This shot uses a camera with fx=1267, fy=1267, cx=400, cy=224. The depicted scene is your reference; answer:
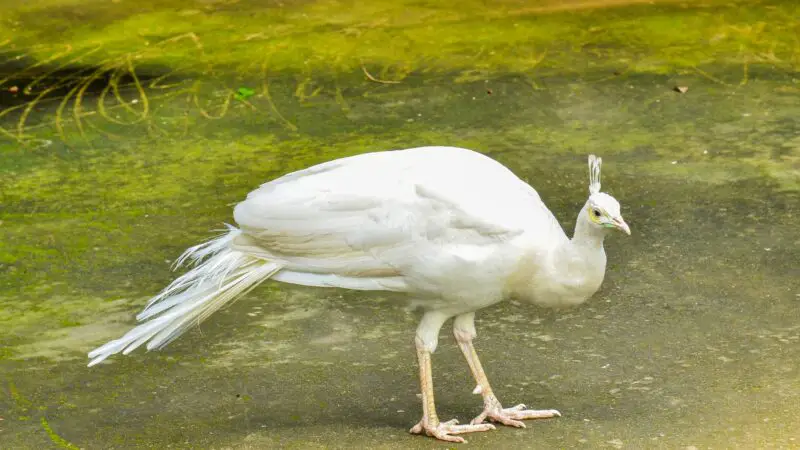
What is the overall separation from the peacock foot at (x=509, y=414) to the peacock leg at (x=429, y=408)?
0.05m

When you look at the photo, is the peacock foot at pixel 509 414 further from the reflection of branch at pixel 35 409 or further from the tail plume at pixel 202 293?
the reflection of branch at pixel 35 409

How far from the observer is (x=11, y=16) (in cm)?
1006

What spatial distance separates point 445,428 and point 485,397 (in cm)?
21

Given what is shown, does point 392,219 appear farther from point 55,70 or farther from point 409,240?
point 55,70

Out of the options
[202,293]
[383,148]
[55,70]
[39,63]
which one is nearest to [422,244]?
[202,293]

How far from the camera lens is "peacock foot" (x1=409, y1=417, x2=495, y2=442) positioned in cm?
445

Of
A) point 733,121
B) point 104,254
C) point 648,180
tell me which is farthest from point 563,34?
point 104,254

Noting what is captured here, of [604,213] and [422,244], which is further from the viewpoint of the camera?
[422,244]

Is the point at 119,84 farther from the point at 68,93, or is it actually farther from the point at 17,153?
Result: the point at 17,153

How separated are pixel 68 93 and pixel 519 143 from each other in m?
3.12

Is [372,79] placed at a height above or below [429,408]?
above

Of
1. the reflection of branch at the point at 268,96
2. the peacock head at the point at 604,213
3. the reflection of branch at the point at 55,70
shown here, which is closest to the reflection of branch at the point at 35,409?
the peacock head at the point at 604,213

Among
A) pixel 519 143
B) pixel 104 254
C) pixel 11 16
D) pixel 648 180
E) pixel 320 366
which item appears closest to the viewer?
pixel 320 366

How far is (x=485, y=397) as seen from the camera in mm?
4590
